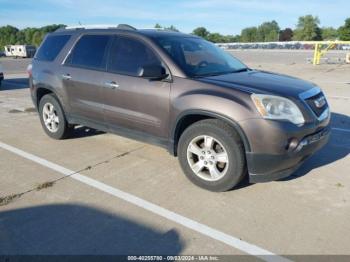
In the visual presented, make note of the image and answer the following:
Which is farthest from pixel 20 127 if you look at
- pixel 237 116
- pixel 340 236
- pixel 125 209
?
pixel 340 236

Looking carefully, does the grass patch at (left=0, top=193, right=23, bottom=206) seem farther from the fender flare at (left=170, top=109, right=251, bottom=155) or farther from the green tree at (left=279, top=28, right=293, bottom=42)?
the green tree at (left=279, top=28, right=293, bottom=42)

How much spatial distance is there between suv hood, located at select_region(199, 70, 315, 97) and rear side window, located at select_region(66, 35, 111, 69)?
1724mm

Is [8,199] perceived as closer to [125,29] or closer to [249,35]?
[125,29]

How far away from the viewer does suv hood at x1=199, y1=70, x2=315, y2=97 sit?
3.84m

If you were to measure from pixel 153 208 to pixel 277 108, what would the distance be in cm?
169

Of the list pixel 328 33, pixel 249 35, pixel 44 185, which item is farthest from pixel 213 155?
pixel 249 35

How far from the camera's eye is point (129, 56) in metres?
4.74

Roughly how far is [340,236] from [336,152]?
2.38 meters

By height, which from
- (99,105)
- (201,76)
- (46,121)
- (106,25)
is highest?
(106,25)

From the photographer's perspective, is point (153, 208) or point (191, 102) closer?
point (153, 208)

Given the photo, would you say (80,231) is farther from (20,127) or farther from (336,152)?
(20,127)

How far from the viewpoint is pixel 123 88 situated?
466 cm

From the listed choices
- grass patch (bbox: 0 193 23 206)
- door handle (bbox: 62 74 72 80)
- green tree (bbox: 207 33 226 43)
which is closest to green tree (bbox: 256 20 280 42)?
green tree (bbox: 207 33 226 43)

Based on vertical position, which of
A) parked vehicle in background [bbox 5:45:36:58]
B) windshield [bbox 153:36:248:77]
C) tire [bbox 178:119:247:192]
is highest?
parked vehicle in background [bbox 5:45:36:58]
